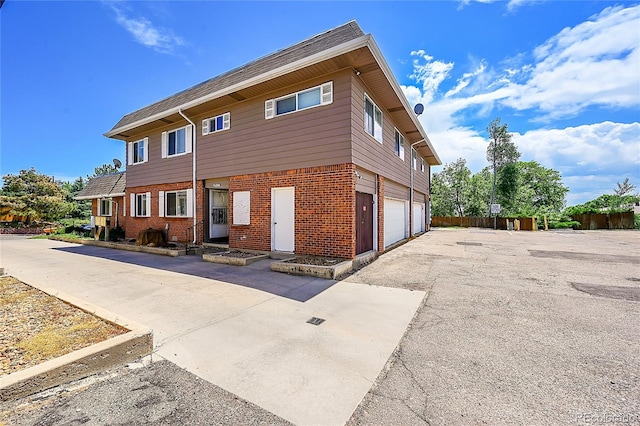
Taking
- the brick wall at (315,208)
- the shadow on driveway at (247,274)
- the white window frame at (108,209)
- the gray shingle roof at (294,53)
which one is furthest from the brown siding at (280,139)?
the white window frame at (108,209)

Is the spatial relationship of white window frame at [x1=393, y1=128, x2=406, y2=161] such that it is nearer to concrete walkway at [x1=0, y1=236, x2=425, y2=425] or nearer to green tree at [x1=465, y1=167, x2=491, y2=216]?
concrete walkway at [x1=0, y1=236, x2=425, y2=425]

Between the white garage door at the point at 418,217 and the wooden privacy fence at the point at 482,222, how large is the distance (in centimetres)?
1169

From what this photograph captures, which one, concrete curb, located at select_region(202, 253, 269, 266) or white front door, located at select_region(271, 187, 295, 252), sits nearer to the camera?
concrete curb, located at select_region(202, 253, 269, 266)

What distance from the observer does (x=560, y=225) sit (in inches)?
1051

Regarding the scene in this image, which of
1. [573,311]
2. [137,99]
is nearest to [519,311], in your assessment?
[573,311]

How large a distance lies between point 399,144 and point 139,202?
13785 millimetres

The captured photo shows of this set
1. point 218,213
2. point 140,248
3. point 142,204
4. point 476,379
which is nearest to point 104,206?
point 142,204

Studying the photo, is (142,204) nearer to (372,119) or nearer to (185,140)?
(185,140)

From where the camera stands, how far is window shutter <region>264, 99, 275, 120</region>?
885cm

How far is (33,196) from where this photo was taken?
22.0 meters

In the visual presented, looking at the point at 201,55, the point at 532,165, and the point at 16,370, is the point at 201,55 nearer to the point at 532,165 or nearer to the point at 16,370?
the point at 16,370

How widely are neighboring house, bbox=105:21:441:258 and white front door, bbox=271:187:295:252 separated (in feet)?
0.11

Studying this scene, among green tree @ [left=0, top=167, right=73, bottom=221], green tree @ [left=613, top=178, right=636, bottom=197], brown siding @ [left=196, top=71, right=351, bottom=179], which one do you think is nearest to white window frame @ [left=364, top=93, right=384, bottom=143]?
brown siding @ [left=196, top=71, right=351, bottom=179]

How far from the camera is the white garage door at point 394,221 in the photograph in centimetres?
1116
